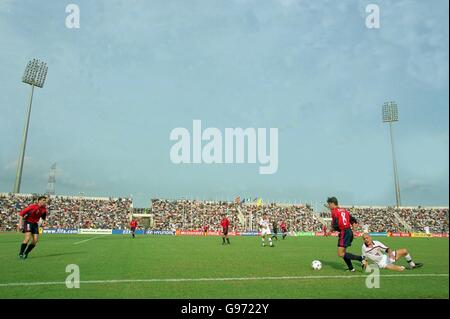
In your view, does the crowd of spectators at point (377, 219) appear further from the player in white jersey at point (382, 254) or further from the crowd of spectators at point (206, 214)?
the player in white jersey at point (382, 254)

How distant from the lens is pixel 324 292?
7.11 m

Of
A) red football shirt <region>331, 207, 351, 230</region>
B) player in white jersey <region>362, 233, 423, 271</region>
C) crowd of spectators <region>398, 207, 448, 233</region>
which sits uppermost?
crowd of spectators <region>398, 207, 448, 233</region>

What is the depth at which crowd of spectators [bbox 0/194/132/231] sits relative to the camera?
5421cm

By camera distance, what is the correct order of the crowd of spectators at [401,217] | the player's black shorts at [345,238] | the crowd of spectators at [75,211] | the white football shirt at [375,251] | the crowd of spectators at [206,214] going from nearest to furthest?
1. the player's black shorts at [345,238]
2. the white football shirt at [375,251]
3. the crowd of spectators at [75,211]
4. the crowd of spectators at [206,214]
5. the crowd of spectators at [401,217]

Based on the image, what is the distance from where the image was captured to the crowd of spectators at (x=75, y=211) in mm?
54209

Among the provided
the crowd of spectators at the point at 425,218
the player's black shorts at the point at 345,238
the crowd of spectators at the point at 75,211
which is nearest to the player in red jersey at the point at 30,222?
the player's black shorts at the point at 345,238

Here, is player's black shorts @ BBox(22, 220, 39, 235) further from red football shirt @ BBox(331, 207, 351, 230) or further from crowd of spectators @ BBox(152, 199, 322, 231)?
crowd of spectators @ BBox(152, 199, 322, 231)

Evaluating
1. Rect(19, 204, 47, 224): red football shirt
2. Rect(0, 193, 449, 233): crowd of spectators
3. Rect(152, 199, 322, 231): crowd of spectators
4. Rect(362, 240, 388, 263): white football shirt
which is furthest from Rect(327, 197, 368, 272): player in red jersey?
Rect(152, 199, 322, 231): crowd of spectators

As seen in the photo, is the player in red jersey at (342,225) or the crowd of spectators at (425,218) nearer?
the player in red jersey at (342,225)

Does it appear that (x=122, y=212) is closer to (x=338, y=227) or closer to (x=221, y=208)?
(x=221, y=208)

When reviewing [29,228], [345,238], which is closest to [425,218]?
[345,238]

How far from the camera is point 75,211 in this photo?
60531 millimetres
